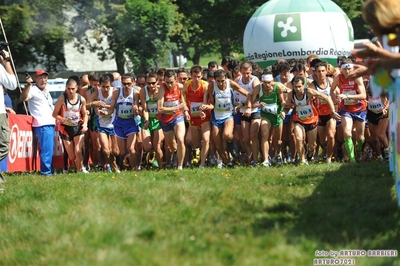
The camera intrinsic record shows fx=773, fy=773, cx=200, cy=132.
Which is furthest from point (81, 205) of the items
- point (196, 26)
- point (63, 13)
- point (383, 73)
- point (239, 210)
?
point (196, 26)

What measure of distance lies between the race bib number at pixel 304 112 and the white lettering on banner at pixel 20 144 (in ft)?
19.1

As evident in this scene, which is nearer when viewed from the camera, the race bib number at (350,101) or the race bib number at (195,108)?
the race bib number at (350,101)

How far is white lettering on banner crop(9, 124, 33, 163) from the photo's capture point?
15.9m

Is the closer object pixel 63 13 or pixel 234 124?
pixel 234 124

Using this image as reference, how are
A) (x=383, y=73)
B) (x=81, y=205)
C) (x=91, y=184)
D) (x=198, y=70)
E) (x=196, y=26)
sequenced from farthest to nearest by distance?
1. (x=196, y=26)
2. (x=198, y=70)
3. (x=91, y=184)
4. (x=81, y=205)
5. (x=383, y=73)

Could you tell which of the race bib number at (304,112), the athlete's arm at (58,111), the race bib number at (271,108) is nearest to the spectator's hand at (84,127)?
the athlete's arm at (58,111)

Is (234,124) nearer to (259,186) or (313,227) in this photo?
(259,186)

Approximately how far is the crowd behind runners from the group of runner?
20 millimetres

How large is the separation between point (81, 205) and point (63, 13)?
3569 cm

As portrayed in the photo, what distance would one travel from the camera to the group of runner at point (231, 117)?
14664mm

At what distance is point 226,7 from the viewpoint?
170 feet

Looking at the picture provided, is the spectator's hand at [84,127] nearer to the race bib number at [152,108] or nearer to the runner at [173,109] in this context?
the race bib number at [152,108]

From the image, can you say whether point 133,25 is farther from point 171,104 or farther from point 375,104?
point 375,104

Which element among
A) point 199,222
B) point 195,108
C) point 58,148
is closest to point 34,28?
point 58,148
